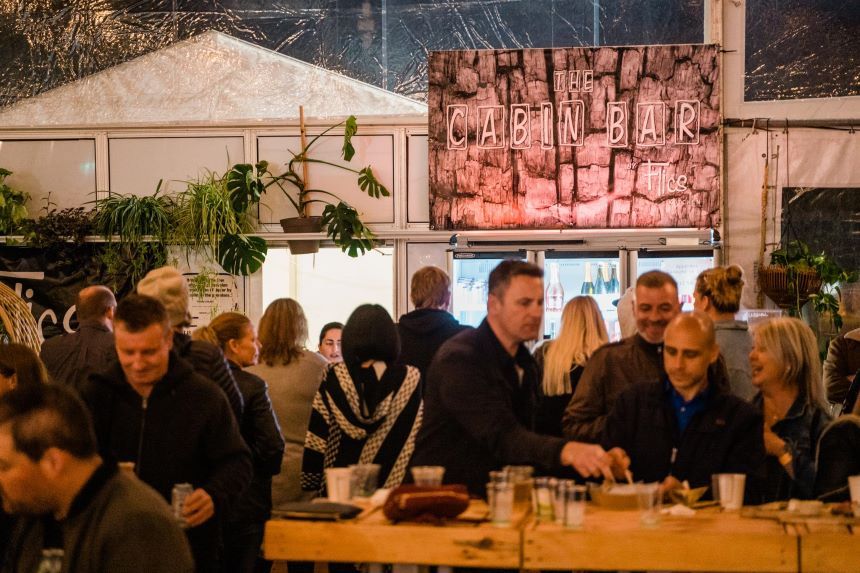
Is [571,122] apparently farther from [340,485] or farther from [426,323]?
[340,485]

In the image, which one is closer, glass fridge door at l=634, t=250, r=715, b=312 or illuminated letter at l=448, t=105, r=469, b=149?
glass fridge door at l=634, t=250, r=715, b=312

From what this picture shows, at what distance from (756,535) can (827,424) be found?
1.15m

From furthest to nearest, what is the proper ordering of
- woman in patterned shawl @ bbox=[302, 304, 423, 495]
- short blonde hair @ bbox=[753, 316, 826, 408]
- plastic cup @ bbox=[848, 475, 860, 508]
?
woman in patterned shawl @ bbox=[302, 304, 423, 495] → short blonde hair @ bbox=[753, 316, 826, 408] → plastic cup @ bbox=[848, 475, 860, 508]

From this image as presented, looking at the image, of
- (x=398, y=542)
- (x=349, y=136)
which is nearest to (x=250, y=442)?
(x=398, y=542)

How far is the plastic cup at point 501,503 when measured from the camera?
3404 millimetres

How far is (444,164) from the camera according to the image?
28.7ft

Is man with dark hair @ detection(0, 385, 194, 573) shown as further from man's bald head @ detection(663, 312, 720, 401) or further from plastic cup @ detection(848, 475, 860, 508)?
→ plastic cup @ detection(848, 475, 860, 508)

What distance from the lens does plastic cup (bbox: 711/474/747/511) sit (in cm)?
362

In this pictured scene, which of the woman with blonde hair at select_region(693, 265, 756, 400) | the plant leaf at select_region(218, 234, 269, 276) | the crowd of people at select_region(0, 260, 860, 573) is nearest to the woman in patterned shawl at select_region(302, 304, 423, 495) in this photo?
the crowd of people at select_region(0, 260, 860, 573)

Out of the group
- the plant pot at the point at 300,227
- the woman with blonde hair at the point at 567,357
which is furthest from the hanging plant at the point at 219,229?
the woman with blonde hair at the point at 567,357

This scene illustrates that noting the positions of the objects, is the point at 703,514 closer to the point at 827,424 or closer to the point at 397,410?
the point at 827,424

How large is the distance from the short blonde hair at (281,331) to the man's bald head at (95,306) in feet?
3.10

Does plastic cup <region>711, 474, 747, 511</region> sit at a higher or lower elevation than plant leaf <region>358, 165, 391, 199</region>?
lower

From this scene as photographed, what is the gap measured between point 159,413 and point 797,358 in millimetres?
2424
